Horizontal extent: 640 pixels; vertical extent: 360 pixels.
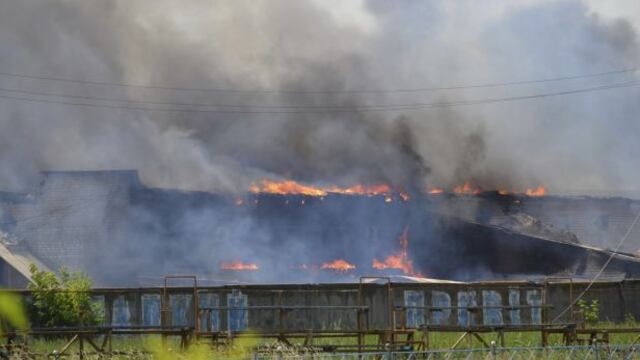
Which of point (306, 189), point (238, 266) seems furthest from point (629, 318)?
point (306, 189)

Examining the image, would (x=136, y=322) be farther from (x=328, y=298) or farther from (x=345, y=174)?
(x=345, y=174)

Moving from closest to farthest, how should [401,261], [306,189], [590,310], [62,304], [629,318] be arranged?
[62,304]
[590,310]
[629,318]
[401,261]
[306,189]

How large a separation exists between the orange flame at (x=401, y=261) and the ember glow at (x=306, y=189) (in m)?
2.84

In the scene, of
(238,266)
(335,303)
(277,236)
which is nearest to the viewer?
(335,303)

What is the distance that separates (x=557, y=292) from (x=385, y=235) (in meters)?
15.3

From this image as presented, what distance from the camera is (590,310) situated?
34.6 meters

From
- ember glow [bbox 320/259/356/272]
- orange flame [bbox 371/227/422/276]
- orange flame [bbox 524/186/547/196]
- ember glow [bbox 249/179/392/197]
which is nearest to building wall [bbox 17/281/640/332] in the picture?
ember glow [bbox 320/259/356/272]

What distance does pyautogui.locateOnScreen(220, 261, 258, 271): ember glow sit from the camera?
4722cm

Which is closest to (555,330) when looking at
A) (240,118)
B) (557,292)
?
(557,292)

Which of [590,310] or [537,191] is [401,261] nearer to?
[537,191]

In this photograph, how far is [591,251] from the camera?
155 ft

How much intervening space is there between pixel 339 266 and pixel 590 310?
15.8m

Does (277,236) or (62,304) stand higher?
(277,236)

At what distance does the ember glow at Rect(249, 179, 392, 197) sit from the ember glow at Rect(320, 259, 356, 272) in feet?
11.8
